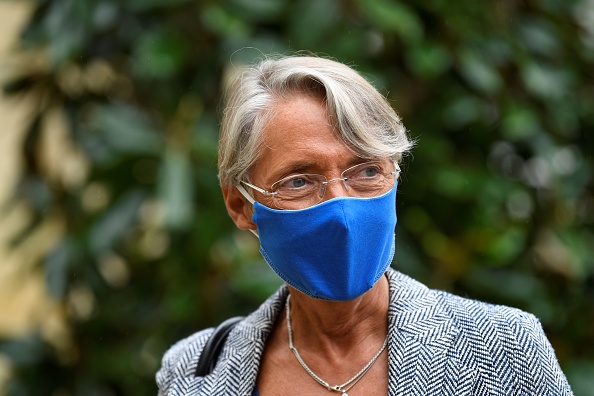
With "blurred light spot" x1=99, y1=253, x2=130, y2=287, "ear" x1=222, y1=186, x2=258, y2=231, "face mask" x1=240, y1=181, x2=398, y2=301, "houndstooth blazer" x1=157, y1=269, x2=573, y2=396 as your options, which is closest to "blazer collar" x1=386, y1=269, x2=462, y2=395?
"houndstooth blazer" x1=157, y1=269, x2=573, y2=396

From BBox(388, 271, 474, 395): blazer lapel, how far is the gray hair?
0.32 meters

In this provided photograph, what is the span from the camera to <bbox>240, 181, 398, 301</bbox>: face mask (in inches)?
72.1

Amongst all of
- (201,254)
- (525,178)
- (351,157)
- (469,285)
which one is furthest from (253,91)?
(525,178)

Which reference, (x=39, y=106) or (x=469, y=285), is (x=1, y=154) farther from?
(x=469, y=285)

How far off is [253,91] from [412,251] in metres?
1.71

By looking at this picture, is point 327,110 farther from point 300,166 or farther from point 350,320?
point 350,320

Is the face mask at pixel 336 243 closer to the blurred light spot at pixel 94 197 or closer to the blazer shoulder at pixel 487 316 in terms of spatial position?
the blazer shoulder at pixel 487 316

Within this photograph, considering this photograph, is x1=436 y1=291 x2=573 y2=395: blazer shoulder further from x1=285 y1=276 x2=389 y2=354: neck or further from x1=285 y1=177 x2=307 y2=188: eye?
x1=285 y1=177 x2=307 y2=188: eye

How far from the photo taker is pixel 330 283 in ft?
6.11

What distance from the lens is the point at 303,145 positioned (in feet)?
6.12

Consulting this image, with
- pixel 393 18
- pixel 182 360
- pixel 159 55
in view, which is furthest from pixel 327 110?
pixel 159 55

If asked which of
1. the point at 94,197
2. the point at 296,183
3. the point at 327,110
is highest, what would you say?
the point at 327,110

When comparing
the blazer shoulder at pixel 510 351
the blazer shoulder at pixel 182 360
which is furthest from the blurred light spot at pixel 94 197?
the blazer shoulder at pixel 510 351

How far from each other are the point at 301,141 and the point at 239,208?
12.1 inches
